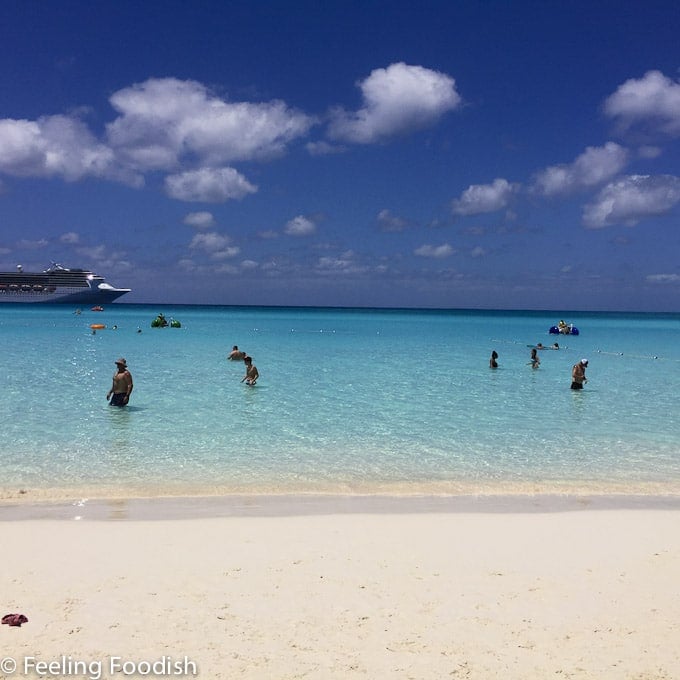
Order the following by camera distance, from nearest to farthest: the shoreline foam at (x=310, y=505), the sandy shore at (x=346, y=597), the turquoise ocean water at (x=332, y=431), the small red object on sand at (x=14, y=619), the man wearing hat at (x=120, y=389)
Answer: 1. the sandy shore at (x=346, y=597)
2. the small red object on sand at (x=14, y=619)
3. the shoreline foam at (x=310, y=505)
4. the turquoise ocean water at (x=332, y=431)
5. the man wearing hat at (x=120, y=389)

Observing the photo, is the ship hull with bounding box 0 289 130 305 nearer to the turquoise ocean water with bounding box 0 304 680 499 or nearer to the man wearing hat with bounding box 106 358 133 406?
the turquoise ocean water with bounding box 0 304 680 499

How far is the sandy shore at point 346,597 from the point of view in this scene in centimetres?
434

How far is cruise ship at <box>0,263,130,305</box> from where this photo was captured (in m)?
139

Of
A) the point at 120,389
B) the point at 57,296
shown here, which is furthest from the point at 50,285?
the point at 120,389

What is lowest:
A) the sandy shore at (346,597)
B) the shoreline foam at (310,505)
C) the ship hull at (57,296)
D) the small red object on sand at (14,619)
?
the shoreline foam at (310,505)

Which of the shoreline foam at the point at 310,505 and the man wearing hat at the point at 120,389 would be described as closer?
the shoreline foam at the point at 310,505

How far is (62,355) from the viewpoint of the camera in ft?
98.1

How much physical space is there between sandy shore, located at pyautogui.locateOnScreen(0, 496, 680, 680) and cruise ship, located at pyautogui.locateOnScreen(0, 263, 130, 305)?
145749 mm

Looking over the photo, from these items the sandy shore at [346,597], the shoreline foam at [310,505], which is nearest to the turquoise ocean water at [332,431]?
the shoreline foam at [310,505]

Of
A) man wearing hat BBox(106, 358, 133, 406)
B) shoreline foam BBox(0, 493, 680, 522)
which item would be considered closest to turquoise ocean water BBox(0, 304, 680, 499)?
man wearing hat BBox(106, 358, 133, 406)

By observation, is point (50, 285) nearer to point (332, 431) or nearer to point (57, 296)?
point (57, 296)

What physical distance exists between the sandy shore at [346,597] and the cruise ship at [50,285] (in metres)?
146

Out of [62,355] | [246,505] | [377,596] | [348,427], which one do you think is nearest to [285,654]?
[377,596]

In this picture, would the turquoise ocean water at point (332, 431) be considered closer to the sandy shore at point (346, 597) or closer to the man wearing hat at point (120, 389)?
the man wearing hat at point (120, 389)
